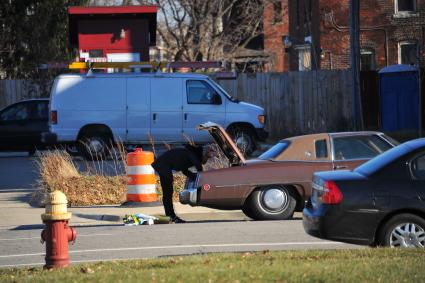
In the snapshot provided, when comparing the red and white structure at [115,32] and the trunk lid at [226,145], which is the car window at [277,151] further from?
the red and white structure at [115,32]

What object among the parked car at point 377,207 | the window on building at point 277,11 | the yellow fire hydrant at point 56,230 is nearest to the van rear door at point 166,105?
the parked car at point 377,207

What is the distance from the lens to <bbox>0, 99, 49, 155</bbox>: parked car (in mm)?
25578

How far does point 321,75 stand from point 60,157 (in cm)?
1461

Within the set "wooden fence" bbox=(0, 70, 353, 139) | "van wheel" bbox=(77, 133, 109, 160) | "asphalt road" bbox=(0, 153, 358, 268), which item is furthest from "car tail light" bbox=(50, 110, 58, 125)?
"asphalt road" bbox=(0, 153, 358, 268)

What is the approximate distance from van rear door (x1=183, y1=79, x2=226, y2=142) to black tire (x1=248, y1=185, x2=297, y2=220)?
10.1m

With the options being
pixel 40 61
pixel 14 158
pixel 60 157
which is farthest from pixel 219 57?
pixel 60 157

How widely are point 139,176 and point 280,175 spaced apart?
11.2 ft

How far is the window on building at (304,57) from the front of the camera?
42156 millimetres

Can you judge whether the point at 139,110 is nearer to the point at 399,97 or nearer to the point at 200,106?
the point at 200,106

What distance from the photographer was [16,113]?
25.8 m

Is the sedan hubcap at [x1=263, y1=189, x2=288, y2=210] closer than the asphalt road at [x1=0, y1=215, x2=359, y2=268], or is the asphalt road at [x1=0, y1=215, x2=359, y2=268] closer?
the asphalt road at [x1=0, y1=215, x2=359, y2=268]

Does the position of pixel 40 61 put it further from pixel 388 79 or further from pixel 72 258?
pixel 72 258

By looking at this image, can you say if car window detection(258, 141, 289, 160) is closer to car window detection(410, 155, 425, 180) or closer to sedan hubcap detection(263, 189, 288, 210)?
sedan hubcap detection(263, 189, 288, 210)

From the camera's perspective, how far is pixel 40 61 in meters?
32.7
